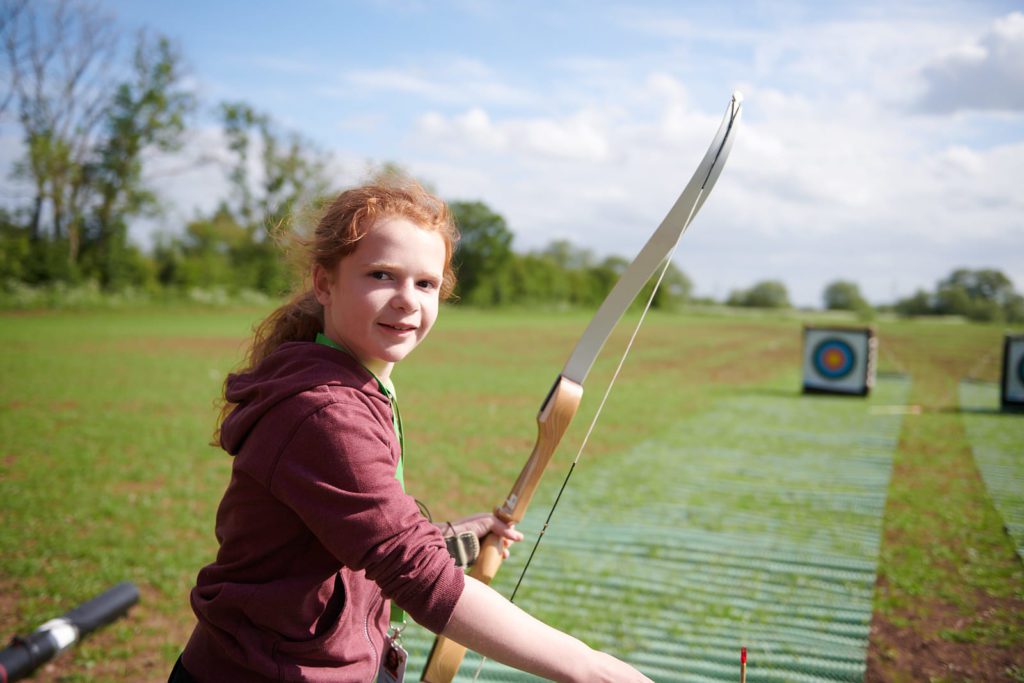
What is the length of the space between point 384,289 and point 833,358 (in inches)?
459

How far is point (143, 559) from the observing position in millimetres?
3904

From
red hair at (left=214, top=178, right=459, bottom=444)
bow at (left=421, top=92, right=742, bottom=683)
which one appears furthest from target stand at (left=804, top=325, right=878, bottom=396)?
red hair at (left=214, top=178, right=459, bottom=444)

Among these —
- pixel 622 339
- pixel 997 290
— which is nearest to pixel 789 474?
pixel 622 339

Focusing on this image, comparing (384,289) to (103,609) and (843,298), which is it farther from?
(843,298)

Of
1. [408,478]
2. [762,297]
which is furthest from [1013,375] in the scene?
[762,297]

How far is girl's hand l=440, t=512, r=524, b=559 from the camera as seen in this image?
1493mm

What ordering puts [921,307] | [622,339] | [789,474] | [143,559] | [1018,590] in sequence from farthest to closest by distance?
[921,307] < [622,339] < [789,474] < [143,559] < [1018,590]

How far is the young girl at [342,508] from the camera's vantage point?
3.33 ft

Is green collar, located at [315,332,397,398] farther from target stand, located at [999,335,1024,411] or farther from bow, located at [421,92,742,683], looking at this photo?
target stand, located at [999,335,1024,411]

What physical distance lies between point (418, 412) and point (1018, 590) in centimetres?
663

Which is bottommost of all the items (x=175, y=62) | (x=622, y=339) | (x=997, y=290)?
(x=622, y=339)

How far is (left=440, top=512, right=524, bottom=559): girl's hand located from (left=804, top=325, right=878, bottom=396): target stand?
10842 millimetres

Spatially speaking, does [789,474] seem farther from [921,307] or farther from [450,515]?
[921,307]

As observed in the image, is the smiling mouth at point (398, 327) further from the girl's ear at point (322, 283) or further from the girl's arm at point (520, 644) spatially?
the girl's arm at point (520, 644)
